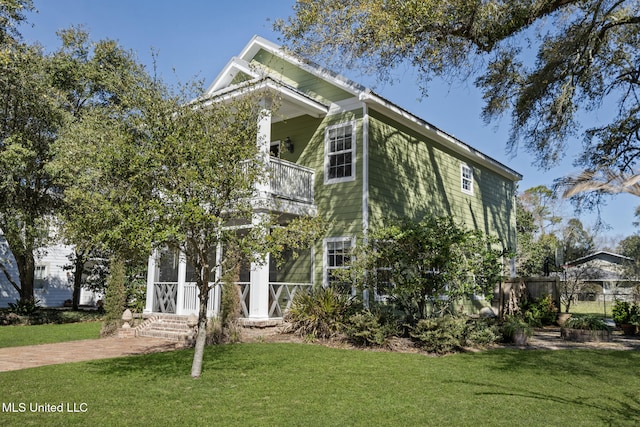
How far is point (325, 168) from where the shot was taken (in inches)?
587

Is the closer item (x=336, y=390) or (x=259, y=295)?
(x=336, y=390)

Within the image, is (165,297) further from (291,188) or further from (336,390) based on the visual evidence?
(336,390)

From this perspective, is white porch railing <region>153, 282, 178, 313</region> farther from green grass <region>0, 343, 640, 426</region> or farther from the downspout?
the downspout

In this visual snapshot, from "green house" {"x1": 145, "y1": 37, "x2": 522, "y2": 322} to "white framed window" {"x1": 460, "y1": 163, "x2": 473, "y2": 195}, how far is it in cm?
169

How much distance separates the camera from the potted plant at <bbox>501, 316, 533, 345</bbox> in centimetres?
1188

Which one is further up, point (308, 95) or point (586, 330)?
point (308, 95)

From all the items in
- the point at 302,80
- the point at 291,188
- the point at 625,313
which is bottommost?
the point at 625,313

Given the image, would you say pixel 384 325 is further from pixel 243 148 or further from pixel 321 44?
pixel 321 44

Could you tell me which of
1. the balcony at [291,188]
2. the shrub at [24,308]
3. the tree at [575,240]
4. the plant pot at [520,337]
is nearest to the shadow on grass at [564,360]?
the plant pot at [520,337]

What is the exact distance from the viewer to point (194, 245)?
759 cm

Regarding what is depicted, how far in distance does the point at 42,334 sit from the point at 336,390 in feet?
37.8

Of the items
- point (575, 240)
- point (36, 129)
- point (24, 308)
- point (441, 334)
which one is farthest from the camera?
point (575, 240)

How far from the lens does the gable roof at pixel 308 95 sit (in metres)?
13.7

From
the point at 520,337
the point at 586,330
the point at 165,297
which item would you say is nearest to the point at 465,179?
the point at 586,330
